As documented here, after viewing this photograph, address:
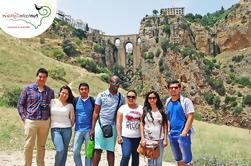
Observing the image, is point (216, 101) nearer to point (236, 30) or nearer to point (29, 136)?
point (236, 30)

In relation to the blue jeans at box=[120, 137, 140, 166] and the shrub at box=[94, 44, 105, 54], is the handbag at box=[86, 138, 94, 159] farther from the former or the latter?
the shrub at box=[94, 44, 105, 54]

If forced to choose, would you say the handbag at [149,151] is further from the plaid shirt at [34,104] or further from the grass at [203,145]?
the grass at [203,145]

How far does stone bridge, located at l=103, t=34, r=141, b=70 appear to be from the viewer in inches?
3270

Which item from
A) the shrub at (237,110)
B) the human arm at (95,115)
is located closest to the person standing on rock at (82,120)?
the human arm at (95,115)

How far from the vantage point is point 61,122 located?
7.29 metres

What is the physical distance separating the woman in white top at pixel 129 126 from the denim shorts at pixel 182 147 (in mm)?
629

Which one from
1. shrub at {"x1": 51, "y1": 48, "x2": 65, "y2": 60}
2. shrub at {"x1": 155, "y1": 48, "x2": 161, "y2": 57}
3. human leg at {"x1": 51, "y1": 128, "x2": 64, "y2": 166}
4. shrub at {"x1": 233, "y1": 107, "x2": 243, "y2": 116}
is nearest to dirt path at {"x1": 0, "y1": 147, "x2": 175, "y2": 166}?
human leg at {"x1": 51, "y1": 128, "x2": 64, "y2": 166}

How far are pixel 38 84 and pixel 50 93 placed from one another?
0.88ft

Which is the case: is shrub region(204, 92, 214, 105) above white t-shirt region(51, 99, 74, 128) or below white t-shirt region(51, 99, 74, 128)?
above

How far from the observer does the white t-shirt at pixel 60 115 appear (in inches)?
286

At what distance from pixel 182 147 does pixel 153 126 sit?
0.61 metres

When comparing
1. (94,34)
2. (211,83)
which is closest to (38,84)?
(211,83)

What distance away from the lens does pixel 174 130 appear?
702 centimetres

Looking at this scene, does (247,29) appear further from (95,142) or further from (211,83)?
(95,142)
